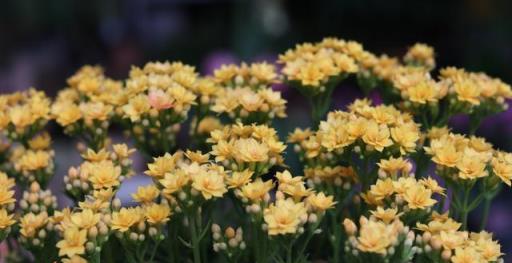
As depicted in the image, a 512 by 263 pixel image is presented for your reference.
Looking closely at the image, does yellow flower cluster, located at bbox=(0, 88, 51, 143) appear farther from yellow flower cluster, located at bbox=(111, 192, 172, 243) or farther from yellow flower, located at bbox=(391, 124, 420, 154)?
yellow flower, located at bbox=(391, 124, 420, 154)

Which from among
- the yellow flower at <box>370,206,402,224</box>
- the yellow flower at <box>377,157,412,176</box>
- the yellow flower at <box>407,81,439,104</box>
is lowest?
the yellow flower at <box>370,206,402,224</box>

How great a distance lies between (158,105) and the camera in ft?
3.67

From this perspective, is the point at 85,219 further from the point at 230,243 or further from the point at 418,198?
the point at 418,198

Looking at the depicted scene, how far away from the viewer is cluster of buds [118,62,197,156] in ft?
3.69

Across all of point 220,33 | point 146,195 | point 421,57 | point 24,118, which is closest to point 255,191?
point 146,195

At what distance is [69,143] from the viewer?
375 centimetres

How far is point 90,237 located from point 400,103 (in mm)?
553

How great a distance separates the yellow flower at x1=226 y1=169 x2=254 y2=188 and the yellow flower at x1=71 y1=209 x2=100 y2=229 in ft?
0.52

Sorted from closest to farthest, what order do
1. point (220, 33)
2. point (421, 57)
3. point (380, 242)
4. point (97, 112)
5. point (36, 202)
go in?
point (380, 242) → point (36, 202) → point (97, 112) → point (421, 57) → point (220, 33)

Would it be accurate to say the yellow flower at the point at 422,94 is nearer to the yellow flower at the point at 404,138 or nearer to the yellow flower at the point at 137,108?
the yellow flower at the point at 404,138

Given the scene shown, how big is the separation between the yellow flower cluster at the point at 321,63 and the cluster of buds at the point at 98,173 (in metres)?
0.27

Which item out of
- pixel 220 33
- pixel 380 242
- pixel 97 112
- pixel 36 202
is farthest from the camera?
pixel 220 33

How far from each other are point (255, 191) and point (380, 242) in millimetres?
163

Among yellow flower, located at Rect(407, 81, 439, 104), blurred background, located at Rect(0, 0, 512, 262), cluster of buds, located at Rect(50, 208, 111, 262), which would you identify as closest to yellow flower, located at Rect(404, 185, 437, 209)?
yellow flower, located at Rect(407, 81, 439, 104)
